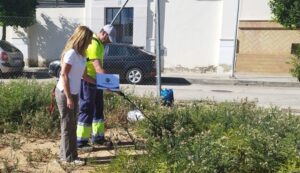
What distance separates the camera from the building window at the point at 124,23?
2205cm

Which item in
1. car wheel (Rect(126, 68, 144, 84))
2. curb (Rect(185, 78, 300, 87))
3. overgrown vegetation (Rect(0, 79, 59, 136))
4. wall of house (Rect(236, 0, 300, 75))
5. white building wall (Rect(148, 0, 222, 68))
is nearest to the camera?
overgrown vegetation (Rect(0, 79, 59, 136))

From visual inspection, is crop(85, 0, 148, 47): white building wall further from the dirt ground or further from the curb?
the dirt ground

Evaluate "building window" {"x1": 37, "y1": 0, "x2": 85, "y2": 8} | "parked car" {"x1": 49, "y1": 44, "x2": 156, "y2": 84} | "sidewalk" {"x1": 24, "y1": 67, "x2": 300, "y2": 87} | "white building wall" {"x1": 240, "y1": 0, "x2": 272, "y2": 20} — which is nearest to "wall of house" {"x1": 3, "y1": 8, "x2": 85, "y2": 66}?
"building window" {"x1": 37, "y1": 0, "x2": 85, "y2": 8}

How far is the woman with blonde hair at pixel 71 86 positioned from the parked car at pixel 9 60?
1208 centimetres

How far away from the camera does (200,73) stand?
21375 millimetres

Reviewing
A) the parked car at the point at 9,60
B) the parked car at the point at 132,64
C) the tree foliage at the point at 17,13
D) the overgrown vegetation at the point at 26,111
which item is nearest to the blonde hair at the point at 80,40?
the overgrown vegetation at the point at 26,111

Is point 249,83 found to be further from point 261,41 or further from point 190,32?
point 190,32

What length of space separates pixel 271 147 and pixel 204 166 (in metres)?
0.68

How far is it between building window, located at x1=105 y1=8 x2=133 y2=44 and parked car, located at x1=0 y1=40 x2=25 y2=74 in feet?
18.3

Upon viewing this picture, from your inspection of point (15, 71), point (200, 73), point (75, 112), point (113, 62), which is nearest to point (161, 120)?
point (75, 112)

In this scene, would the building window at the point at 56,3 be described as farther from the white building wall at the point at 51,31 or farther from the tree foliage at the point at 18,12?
the tree foliage at the point at 18,12

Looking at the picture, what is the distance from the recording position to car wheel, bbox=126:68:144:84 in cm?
1722

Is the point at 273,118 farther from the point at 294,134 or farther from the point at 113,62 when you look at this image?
the point at 113,62

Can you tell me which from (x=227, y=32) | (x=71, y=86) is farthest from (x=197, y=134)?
(x=227, y=32)
